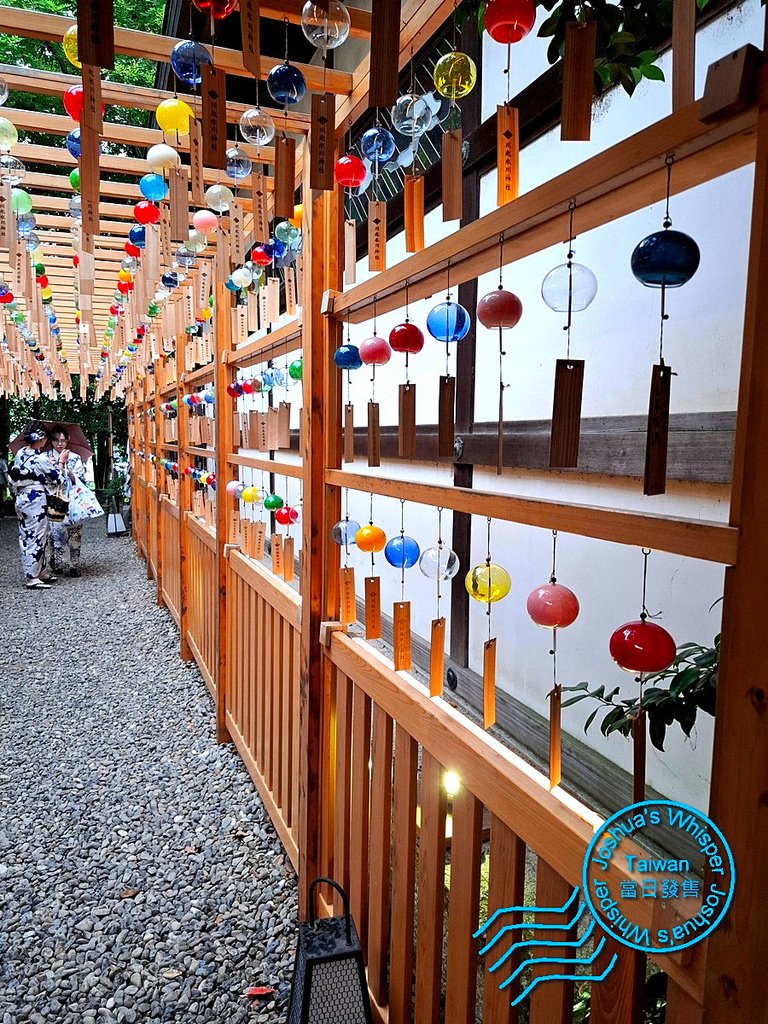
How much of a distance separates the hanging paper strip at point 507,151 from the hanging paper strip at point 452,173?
0.40 ft

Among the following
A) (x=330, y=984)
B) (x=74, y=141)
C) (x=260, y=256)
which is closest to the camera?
(x=330, y=984)

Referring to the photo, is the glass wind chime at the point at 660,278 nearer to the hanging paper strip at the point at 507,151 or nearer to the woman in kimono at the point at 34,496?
the hanging paper strip at the point at 507,151

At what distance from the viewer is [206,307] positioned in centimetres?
330

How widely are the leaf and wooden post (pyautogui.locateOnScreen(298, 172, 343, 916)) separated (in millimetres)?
328

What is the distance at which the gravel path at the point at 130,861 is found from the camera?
74.0 inches

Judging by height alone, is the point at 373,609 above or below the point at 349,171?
below

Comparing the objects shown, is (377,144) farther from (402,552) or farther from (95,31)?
(402,552)

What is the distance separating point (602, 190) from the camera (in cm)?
90

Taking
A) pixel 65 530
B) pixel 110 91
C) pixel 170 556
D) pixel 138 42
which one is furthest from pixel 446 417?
pixel 65 530

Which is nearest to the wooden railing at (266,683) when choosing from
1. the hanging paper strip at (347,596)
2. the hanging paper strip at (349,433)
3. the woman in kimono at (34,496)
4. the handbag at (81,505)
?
the hanging paper strip at (347,596)

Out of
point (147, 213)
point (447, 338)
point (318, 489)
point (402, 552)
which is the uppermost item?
point (147, 213)

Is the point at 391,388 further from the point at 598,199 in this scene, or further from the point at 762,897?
the point at 762,897

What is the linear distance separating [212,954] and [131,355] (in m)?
6.08

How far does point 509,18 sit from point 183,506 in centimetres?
401
